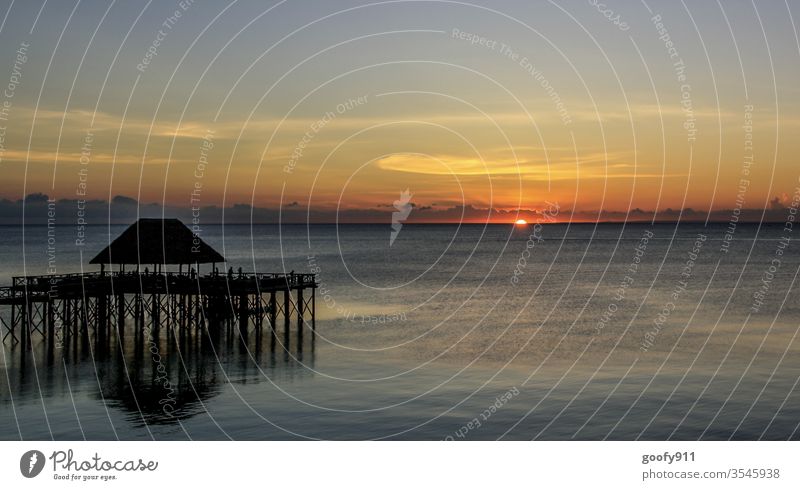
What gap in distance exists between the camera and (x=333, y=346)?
50562 millimetres

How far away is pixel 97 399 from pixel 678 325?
41503mm

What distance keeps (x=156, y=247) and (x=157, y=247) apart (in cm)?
6

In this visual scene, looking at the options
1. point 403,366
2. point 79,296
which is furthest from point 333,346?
point 79,296

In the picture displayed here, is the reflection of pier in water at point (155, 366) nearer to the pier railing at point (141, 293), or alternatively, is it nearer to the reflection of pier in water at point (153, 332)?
the reflection of pier in water at point (153, 332)

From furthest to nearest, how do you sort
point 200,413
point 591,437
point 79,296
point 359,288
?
point 359,288 → point 79,296 → point 200,413 → point 591,437
